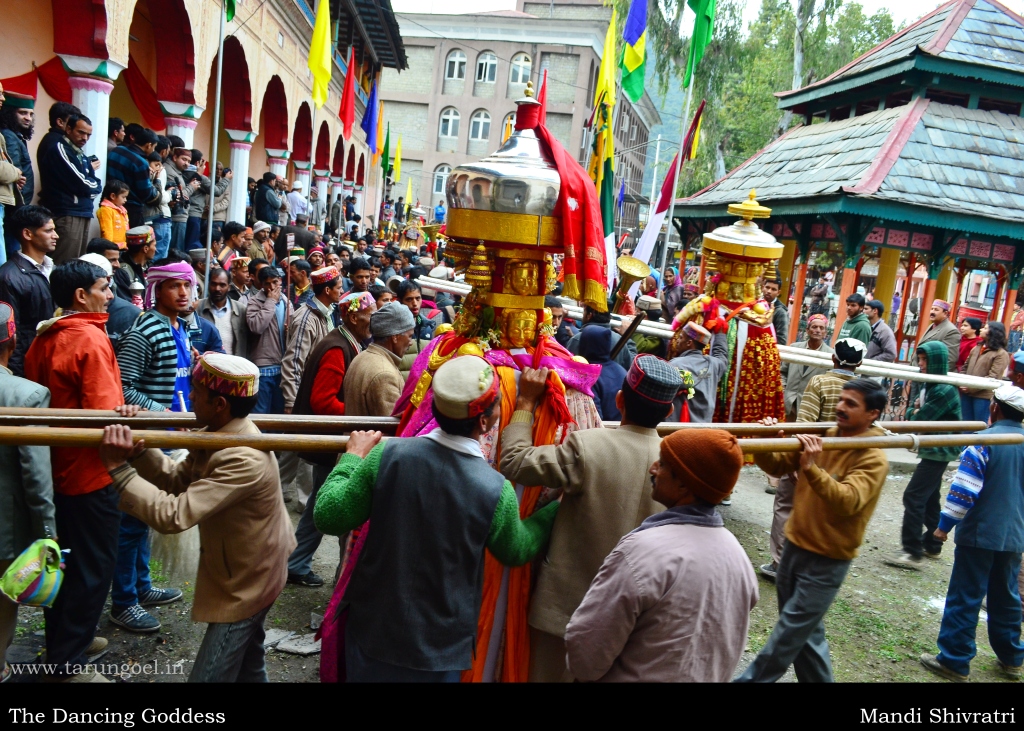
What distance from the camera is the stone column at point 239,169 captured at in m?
14.9

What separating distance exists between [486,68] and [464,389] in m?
46.1

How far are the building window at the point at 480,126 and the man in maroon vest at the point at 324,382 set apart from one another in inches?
1660

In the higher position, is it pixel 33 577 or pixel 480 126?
pixel 480 126

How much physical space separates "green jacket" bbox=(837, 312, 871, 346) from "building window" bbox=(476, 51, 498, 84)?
40.1m

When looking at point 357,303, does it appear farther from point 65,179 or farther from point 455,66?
point 455,66

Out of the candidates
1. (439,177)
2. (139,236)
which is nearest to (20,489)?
(139,236)

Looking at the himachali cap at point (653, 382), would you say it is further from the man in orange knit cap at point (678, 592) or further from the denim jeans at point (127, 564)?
the denim jeans at point (127, 564)

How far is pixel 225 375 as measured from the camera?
9.31ft

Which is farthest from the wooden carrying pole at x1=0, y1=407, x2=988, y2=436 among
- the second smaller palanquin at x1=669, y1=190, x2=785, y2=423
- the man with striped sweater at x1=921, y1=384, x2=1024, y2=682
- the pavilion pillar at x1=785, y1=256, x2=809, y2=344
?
the pavilion pillar at x1=785, y1=256, x2=809, y2=344

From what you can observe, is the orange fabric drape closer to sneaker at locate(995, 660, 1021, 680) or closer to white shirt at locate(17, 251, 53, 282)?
sneaker at locate(995, 660, 1021, 680)

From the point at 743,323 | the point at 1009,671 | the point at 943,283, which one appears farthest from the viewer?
the point at 943,283

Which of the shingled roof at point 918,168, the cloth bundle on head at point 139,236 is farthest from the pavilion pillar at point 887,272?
the cloth bundle on head at point 139,236

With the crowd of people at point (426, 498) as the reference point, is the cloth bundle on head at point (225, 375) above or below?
above
